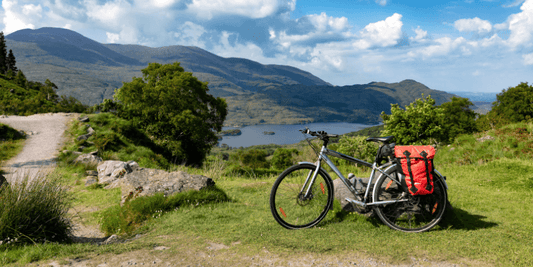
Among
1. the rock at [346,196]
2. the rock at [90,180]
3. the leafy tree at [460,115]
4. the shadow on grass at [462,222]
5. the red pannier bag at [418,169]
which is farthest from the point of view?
the leafy tree at [460,115]

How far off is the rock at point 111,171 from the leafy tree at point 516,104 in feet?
190

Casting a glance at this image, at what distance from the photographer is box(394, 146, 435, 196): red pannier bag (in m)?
4.44

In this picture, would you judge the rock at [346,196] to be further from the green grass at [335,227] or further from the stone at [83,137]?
the stone at [83,137]

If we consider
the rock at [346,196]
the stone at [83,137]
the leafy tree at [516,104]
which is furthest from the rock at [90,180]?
the leafy tree at [516,104]

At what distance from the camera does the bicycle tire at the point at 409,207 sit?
15.4 ft

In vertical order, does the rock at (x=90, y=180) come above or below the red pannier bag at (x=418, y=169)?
below

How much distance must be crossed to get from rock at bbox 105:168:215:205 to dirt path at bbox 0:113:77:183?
12.7 ft

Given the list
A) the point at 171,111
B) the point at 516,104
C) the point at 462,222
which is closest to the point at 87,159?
the point at 462,222

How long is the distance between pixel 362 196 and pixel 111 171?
9.49m

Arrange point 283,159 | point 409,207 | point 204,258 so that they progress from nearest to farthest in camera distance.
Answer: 1. point 204,258
2. point 409,207
3. point 283,159

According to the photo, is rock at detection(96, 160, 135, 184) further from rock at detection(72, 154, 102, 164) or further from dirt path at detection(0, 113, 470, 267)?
dirt path at detection(0, 113, 470, 267)

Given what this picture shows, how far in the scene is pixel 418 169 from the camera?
444 centimetres

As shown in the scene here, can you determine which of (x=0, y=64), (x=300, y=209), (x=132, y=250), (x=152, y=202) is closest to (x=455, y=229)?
(x=300, y=209)

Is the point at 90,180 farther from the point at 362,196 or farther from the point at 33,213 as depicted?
the point at 362,196
